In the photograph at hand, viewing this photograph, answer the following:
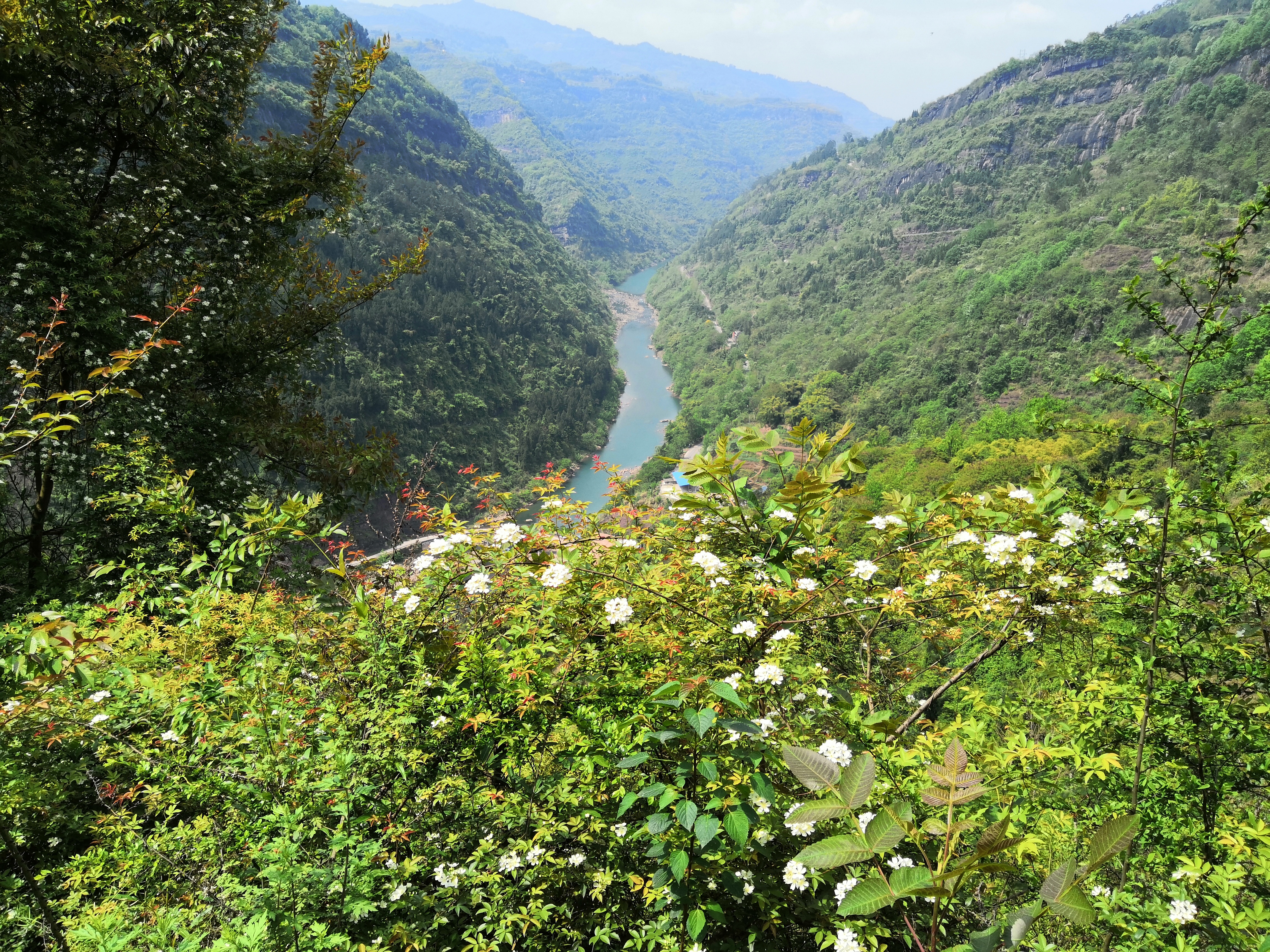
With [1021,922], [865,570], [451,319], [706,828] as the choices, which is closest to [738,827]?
[706,828]

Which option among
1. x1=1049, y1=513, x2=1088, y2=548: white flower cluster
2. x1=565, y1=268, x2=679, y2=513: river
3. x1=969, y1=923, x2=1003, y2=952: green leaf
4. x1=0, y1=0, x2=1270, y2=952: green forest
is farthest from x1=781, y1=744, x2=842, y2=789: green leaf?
x1=565, y1=268, x2=679, y2=513: river

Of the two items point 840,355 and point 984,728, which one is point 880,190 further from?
point 984,728

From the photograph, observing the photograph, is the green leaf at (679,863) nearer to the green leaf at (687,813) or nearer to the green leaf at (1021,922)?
the green leaf at (687,813)

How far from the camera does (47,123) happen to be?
4.39 m

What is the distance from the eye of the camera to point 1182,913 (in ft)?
5.31

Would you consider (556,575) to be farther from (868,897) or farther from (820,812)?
(868,897)

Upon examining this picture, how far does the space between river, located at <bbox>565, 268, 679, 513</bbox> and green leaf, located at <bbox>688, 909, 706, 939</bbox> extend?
42.3 meters

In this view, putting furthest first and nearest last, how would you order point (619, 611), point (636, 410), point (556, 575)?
point (636, 410) → point (556, 575) → point (619, 611)

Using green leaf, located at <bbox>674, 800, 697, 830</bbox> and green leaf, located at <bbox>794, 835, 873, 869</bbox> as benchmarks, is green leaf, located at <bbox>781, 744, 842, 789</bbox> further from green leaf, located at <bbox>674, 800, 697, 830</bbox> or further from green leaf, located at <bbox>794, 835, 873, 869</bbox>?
green leaf, located at <bbox>674, 800, 697, 830</bbox>

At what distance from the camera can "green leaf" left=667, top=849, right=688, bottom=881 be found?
4.48 feet

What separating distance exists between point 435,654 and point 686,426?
63.3m

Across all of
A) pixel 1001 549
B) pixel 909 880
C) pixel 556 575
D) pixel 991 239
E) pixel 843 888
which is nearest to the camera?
pixel 909 880

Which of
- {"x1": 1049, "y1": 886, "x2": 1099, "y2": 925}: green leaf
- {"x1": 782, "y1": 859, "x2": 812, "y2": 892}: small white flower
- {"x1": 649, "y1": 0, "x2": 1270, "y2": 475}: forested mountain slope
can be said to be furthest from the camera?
{"x1": 649, "y1": 0, "x2": 1270, "y2": 475}: forested mountain slope

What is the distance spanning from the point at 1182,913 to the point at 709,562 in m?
1.69
